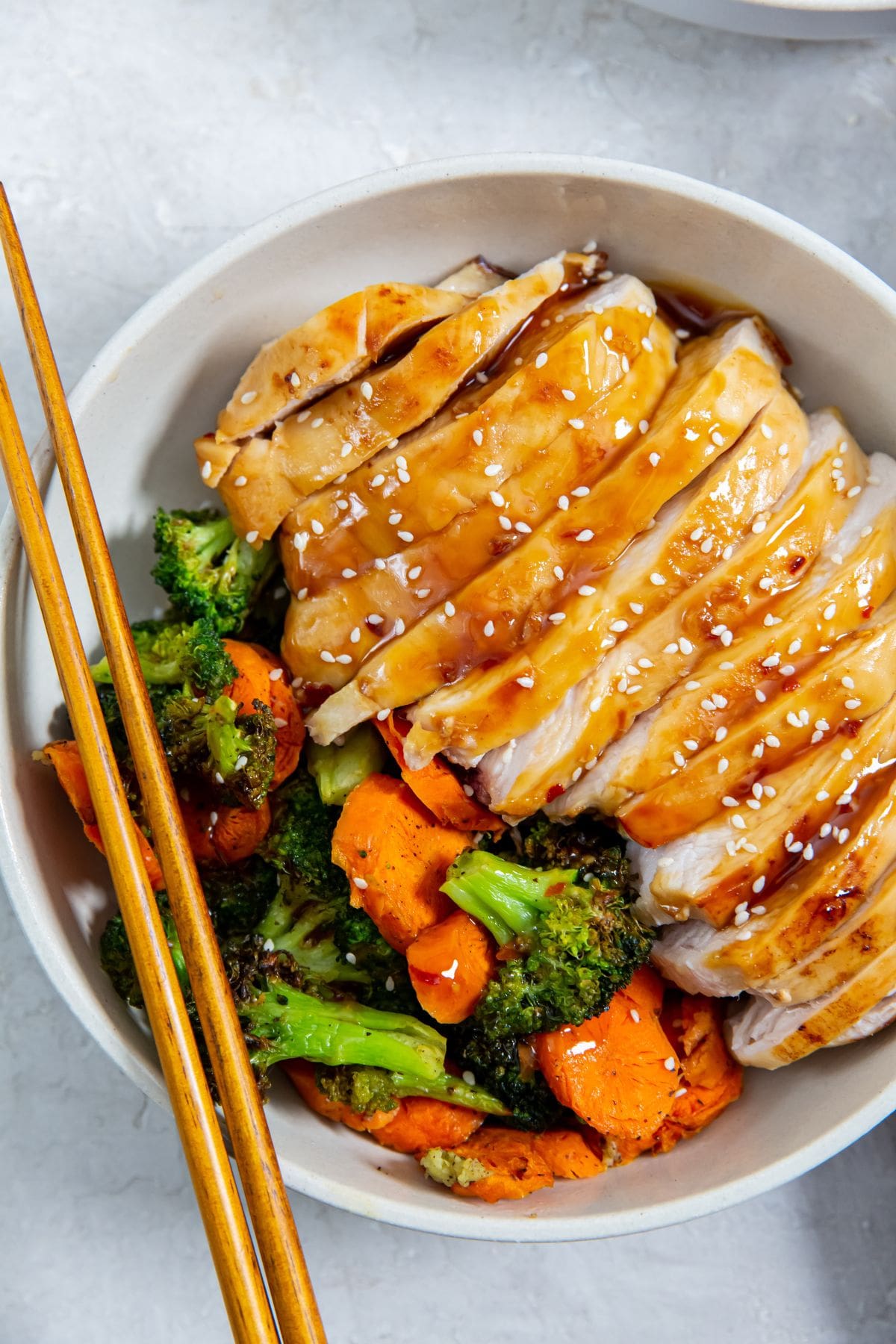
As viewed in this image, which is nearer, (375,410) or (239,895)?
(375,410)

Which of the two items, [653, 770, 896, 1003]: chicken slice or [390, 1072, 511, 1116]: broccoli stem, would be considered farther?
[390, 1072, 511, 1116]: broccoli stem

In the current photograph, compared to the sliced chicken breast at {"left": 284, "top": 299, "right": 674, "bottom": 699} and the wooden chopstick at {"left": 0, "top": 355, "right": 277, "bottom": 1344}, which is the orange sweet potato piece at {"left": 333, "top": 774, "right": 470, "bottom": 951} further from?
the wooden chopstick at {"left": 0, "top": 355, "right": 277, "bottom": 1344}

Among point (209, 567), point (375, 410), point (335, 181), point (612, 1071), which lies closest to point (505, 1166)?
point (612, 1071)

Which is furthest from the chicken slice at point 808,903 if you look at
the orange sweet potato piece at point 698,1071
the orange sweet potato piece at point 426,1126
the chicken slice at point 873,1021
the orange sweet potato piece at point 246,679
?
the orange sweet potato piece at point 246,679

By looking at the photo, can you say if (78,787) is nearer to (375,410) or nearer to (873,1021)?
(375,410)

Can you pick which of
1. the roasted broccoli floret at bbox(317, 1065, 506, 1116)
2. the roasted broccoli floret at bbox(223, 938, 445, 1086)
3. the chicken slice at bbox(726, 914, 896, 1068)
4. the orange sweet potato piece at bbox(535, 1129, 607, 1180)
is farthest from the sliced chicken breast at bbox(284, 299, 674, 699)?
the orange sweet potato piece at bbox(535, 1129, 607, 1180)

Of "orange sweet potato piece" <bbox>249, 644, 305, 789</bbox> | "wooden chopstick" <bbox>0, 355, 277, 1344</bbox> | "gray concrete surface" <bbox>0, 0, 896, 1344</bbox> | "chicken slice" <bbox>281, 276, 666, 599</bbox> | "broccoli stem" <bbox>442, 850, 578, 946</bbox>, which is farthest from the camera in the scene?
"gray concrete surface" <bbox>0, 0, 896, 1344</bbox>
